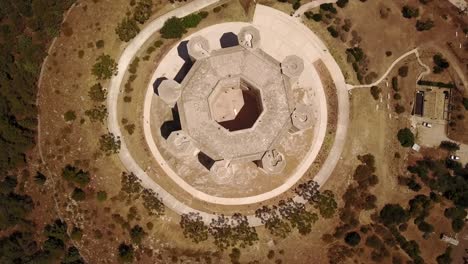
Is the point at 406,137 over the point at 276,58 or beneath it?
beneath

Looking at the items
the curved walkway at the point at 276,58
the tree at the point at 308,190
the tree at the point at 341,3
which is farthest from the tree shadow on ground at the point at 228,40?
the tree at the point at 308,190

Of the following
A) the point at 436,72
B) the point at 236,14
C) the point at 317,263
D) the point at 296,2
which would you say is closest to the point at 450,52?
the point at 436,72

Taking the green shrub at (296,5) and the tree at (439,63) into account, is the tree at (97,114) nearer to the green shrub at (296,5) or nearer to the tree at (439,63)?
the green shrub at (296,5)

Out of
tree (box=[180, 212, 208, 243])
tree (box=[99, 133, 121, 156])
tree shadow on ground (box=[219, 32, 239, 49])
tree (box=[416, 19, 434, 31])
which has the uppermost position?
tree (box=[416, 19, 434, 31])

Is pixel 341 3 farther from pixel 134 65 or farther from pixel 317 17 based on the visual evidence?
pixel 134 65

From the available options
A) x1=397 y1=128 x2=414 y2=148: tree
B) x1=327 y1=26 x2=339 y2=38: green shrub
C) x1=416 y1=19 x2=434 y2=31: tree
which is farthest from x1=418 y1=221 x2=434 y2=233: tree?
x1=327 y1=26 x2=339 y2=38: green shrub

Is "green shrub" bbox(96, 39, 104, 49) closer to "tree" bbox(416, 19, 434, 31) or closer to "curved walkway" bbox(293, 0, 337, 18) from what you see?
"curved walkway" bbox(293, 0, 337, 18)

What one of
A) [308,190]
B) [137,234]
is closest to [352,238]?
[308,190]
